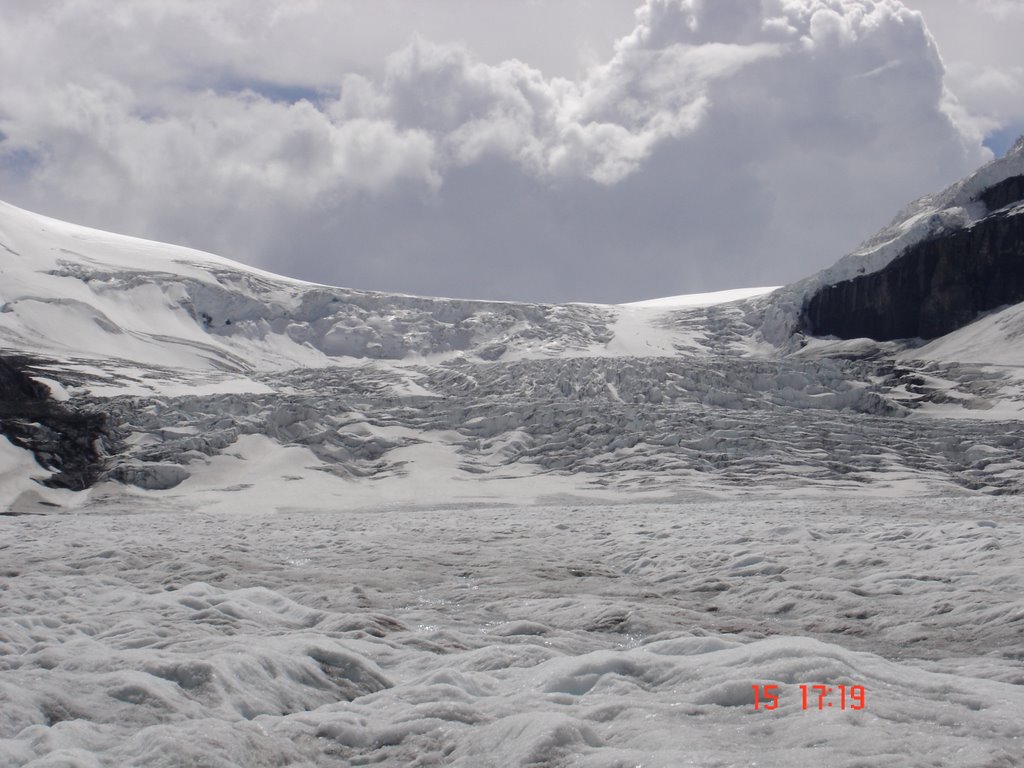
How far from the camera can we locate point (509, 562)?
64.6ft

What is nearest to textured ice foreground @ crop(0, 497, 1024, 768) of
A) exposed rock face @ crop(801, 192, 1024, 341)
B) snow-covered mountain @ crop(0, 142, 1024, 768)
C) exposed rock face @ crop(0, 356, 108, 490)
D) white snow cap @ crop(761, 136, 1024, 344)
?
A: snow-covered mountain @ crop(0, 142, 1024, 768)

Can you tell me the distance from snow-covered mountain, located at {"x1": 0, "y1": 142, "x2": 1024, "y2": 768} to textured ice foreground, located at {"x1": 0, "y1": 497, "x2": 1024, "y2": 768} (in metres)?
0.04

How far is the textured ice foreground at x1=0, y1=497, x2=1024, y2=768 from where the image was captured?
23.7 feet

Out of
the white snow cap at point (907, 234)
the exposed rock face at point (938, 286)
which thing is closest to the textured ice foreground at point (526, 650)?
the exposed rock face at point (938, 286)

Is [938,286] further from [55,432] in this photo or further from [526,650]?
[526,650]

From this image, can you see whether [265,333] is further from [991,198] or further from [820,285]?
[991,198]

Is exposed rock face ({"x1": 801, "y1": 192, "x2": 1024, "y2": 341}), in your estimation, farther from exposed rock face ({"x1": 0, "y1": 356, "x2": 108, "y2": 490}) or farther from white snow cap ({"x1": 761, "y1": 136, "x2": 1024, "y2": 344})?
exposed rock face ({"x1": 0, "y1": 356, "x2": 108, "y2": 490})

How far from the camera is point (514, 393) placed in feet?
230

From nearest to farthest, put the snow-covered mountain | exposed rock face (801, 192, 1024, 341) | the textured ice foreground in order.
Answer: the textured ice foreground < the snow-covered mountain < exposed rock face (801, 192, 1024, 341)

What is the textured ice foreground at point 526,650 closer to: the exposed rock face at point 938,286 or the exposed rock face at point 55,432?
the exposed rock face at point 55,432

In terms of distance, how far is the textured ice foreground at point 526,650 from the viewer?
7219 mm

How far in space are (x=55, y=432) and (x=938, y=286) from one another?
8721 cm
